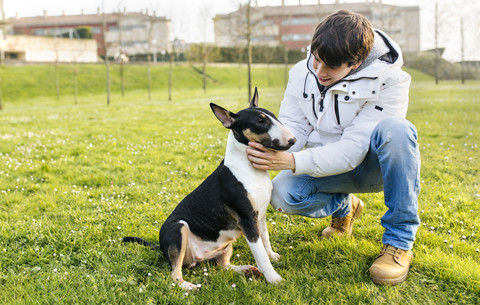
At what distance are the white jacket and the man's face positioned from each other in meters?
0.05

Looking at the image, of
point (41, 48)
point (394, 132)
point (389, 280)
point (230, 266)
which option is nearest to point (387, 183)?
point (394, 132)

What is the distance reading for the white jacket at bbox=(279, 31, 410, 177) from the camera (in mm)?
3570

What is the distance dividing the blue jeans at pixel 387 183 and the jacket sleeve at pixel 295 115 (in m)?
0.47

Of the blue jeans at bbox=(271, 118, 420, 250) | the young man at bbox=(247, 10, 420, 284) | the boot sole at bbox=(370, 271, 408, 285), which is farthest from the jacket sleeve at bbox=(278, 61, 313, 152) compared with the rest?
the boot sole at bbox=(370, 271, 408, 285)

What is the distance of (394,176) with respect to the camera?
3.38m

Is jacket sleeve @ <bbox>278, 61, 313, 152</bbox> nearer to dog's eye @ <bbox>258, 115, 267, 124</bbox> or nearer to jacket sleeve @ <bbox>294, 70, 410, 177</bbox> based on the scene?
jacket sleeve @ <bbox>294, 70, 410, 177</bbox>

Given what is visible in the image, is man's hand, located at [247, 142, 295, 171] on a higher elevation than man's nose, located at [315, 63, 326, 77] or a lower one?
lower

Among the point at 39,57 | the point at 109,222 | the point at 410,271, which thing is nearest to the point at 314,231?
the point at 410,271

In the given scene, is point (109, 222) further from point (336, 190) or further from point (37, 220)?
point (336, 190)

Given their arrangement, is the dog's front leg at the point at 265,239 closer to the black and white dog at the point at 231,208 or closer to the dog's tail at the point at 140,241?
the black and white dog at the point at 231,208

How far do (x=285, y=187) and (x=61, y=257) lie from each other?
2.41 meters

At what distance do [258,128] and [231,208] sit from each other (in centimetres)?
78

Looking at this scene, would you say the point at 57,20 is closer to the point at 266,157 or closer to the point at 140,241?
the point at 140,241

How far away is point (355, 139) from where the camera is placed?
3.62 m
